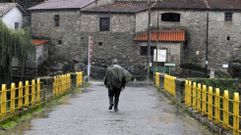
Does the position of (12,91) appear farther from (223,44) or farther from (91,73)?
(223,44)

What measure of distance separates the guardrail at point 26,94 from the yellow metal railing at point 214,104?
5.20 meters

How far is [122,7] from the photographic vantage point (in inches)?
2216

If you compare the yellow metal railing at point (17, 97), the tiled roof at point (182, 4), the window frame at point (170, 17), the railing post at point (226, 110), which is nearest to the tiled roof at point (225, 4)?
the tiled roof at point (182, 4)

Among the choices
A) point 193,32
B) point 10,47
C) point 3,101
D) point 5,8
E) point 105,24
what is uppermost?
point 5,8

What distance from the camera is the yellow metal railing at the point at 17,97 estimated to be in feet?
46.8

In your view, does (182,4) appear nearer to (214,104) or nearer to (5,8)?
(5,8)

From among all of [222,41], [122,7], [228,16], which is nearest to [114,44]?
[122,7]

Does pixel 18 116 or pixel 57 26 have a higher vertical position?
pixel 57 26

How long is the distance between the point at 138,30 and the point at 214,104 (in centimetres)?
4285

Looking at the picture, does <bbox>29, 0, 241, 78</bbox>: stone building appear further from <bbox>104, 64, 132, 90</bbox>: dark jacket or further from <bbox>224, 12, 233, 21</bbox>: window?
<bbox>104, 64, 132, 90</bbox>: dark jacket

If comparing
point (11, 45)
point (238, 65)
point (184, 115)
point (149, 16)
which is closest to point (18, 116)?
point (184, 115)

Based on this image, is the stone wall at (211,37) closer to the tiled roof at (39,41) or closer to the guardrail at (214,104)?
the tiled roof at (39,41)

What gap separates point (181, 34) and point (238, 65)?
21.6 ft

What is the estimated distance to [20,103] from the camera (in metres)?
16.4
